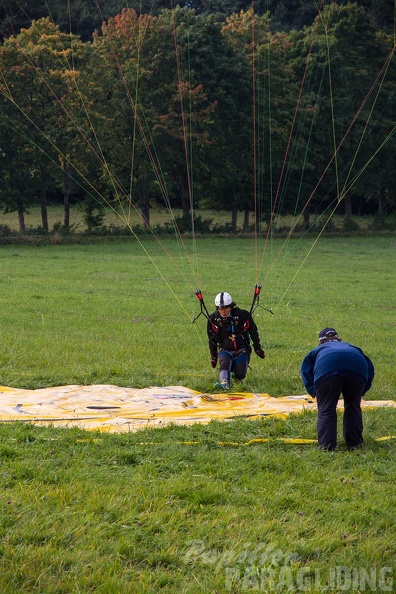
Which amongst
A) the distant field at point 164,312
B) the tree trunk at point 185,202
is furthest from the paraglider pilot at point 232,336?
the tree trunk at point 185,202

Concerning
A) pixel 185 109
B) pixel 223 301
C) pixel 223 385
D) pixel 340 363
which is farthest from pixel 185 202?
pixel 340 363

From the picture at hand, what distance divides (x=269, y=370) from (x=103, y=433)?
230 inches

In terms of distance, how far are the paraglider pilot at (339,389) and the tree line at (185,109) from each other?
33.6m

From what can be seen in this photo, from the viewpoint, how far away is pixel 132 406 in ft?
34.7

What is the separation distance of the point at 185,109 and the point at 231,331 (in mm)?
38117

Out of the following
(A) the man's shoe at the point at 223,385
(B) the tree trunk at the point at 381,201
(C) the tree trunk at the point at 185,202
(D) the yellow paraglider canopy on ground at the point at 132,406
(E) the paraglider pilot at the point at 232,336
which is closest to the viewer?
(D) the yellow paraglider canopy on ground at the point at 132,406

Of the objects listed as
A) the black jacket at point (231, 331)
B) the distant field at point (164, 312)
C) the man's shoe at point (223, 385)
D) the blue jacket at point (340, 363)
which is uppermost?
the blue jacket at point (340, 363)

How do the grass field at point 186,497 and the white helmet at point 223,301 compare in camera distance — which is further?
the white helmet at point 223,301

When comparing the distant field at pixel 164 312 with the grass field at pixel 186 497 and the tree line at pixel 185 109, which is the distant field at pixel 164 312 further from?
the tree line at pixel 185 109

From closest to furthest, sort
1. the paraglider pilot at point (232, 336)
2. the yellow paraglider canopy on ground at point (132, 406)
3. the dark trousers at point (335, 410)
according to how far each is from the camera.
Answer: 1. the dark trousers at point (335, 410)
2. the yellow paraglider canopy on ground at point (132, 406)
3. the paraglider pilot at point (232, 336)

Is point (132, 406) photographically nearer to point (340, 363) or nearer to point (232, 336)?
point (232, 336)

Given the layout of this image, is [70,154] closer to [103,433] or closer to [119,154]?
[119,154]

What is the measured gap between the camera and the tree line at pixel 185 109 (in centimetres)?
4441

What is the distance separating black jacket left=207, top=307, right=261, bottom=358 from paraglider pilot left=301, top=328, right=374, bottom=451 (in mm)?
3745
